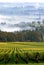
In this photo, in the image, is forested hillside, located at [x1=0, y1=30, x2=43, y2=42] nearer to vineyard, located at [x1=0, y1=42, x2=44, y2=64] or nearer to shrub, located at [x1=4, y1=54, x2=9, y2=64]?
vineyard, located at [x1=0, y1=42, x2=44, y2=64]

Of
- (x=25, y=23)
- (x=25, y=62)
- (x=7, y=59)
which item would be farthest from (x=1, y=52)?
(x=25, y=23)

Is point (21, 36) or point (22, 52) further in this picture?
point (21, 36)

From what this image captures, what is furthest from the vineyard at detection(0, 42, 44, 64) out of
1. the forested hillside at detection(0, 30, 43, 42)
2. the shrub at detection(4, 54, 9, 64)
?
the forested hillside at detection(0, 30, 43, 42)

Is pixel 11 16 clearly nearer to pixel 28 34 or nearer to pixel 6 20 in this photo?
pixel 6 20

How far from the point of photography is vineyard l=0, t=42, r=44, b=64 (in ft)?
21.6

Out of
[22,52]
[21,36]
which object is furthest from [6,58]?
[21,36]

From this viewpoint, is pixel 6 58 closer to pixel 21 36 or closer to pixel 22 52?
pixel 22 52

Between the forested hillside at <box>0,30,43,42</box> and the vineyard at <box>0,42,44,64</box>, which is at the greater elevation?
the forested hillside at <box>0,30,43,42</box>

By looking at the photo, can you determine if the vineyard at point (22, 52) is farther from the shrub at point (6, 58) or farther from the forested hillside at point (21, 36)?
the forested hillside at point (21, 36)

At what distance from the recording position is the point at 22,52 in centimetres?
672

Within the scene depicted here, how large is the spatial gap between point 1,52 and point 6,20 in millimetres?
1144

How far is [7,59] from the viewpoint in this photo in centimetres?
657

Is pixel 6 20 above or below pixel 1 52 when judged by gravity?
above

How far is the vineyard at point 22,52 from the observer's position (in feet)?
21.6
